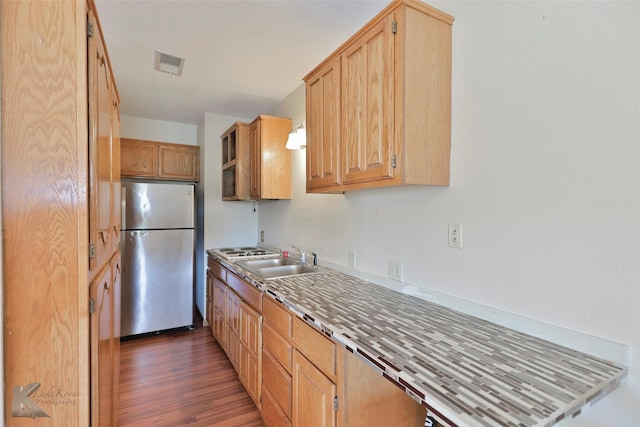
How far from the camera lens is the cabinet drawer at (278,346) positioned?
1571 millimetres

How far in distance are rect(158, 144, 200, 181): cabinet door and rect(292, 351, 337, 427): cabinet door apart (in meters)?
3.05

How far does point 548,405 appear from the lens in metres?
0.74

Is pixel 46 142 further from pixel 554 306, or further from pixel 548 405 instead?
pixel 554 306

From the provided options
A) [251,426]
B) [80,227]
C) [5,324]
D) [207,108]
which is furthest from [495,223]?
[207,108]

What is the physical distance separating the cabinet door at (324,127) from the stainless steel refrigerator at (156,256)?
6.59ft

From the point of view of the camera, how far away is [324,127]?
1.83 metres

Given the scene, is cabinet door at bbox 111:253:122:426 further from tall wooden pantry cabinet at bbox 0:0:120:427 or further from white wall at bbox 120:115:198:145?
white wall at bbox 120:115:198:145

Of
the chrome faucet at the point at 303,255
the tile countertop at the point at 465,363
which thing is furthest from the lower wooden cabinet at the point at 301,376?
the chrome faucet at the point at 303,255

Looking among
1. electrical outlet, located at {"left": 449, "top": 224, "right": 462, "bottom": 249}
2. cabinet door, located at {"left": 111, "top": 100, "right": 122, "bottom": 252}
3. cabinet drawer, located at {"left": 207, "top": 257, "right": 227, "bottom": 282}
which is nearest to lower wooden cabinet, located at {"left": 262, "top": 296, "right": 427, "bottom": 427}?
electrical outlet, located at {"left": 449, "top": 224, "right": 462, "bottom": 249}

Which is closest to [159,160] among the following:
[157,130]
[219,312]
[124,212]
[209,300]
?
[157,130]

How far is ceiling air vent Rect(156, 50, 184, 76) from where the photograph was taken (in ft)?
7.41

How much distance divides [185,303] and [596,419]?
11.2ft

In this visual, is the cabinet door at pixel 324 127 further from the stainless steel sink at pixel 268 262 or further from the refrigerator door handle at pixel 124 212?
the refrigerator door handle at pixel 124 212

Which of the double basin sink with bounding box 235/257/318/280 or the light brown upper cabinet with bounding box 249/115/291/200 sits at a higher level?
the light brown upper cabinet with bounding box 249/115/291/200
